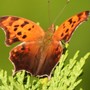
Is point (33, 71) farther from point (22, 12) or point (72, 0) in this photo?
point (72, 0)

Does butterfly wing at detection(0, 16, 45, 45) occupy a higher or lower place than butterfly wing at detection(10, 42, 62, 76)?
higher

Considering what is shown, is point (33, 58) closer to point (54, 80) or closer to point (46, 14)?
point (54, 80)

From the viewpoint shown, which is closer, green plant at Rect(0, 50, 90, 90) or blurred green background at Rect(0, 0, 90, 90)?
green plant at Rect(0, 50, 90, 90)

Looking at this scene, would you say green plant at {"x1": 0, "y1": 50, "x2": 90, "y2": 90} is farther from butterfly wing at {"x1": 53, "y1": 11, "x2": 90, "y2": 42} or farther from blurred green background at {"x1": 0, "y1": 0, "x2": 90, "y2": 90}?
blurred green background at {"x1": 0, "y1": 0, "x2": 90, "y2": 90}

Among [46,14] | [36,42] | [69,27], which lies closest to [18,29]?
[36,42]

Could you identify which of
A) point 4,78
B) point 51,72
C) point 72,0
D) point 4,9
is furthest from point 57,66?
point 72,0

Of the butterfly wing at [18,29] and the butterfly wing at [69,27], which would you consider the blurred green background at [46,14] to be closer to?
the butterfly wing at [18,29]

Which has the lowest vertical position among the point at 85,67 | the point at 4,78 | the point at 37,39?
the point at 85,67

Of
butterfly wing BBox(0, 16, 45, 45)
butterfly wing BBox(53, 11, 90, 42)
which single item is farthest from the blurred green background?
butterfly wing BBox(53, 11, 90, 42)
